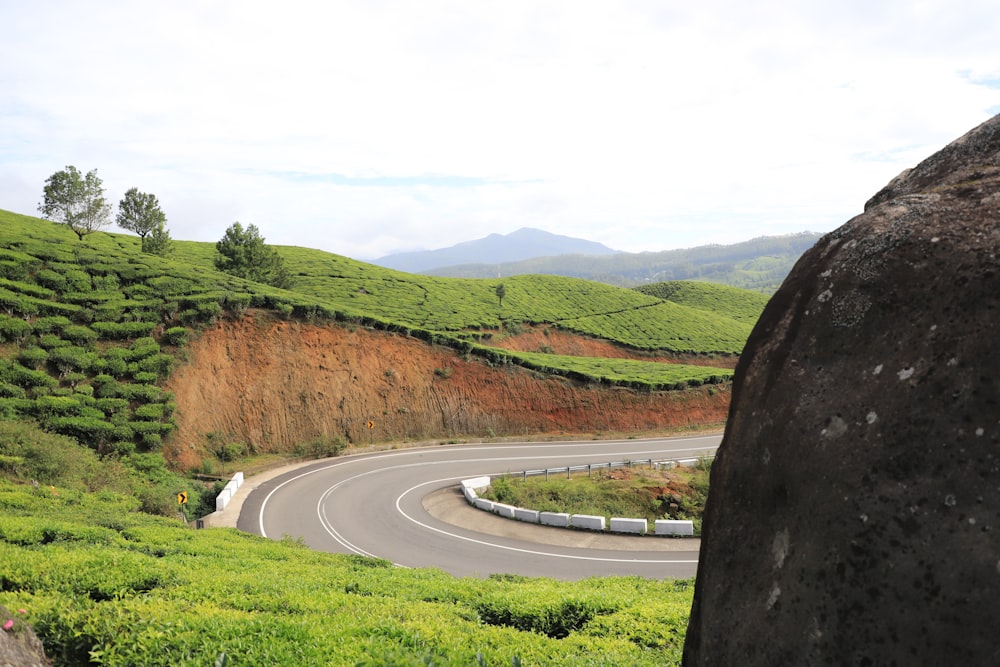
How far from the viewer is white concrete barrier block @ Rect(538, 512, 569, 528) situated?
76.2 ft

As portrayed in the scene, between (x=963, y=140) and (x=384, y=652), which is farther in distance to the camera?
(x=384, y=652)

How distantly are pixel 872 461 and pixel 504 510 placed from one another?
22453 mm

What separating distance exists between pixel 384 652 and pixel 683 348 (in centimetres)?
6821

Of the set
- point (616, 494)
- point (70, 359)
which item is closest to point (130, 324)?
point (70, 359)

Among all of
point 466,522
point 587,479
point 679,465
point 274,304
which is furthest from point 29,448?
point 679,465

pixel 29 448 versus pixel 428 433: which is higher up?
pixel 29 448

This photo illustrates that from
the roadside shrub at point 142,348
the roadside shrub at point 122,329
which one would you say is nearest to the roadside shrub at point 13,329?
the roadside shrub at point 122,329

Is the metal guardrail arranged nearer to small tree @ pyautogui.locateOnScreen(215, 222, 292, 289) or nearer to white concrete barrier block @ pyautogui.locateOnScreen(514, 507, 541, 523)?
white concrete barrier block @ pyautogui.locateOnScreen(514, 507, 541, 523)

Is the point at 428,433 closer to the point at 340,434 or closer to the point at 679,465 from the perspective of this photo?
the point at 340,434

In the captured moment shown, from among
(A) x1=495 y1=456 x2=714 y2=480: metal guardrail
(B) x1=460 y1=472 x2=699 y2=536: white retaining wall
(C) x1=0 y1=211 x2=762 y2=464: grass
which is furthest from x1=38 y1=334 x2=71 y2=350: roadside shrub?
(A) x1=495 y1=456 x2=714 y2=480: metal guardrail

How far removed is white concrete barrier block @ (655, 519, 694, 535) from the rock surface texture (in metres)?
19.1

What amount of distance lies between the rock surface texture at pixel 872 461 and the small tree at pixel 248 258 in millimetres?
51450

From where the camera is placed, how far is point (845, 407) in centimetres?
355

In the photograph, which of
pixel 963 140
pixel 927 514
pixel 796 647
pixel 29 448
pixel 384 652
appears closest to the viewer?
pixel 927 514
